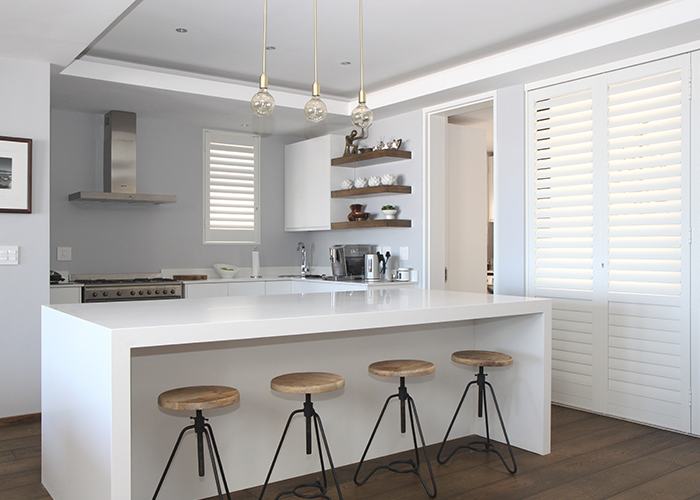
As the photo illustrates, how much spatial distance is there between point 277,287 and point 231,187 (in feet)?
3.95

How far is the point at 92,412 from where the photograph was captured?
2.14m

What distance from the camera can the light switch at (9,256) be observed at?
12.6ft

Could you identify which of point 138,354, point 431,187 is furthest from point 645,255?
point 138,354

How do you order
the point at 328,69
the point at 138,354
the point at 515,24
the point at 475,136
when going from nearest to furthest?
the point at 138,354 < the point at 515,24 < the point at 328,69 < the point at 475,136

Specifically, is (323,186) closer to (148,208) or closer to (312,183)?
(312,183)

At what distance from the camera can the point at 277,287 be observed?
5777mm

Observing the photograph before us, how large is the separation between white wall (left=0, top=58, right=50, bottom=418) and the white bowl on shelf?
6.60ft

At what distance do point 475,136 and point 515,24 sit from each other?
6.74 ft

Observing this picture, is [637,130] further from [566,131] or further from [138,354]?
[138,354]

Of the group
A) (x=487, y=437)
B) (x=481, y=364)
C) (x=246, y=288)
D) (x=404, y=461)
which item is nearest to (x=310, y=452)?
(x=404, y=461)

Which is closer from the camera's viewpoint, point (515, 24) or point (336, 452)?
point (336, 452)

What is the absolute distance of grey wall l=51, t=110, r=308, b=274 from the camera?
5.20 metres

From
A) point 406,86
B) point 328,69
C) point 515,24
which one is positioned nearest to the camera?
point 515,24

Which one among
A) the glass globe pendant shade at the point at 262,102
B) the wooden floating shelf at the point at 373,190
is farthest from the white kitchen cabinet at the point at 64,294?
the glass globe pendant shade at the point at 262,102
